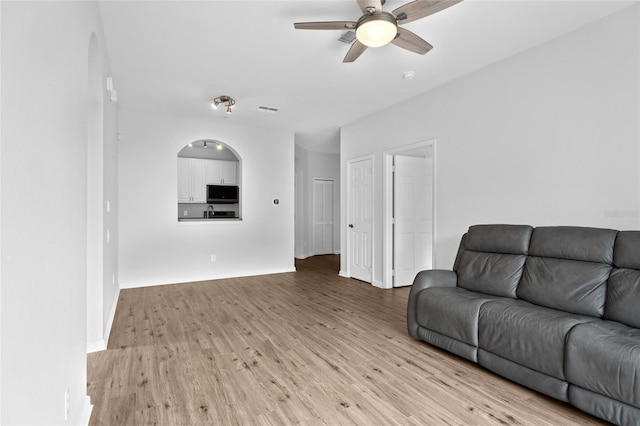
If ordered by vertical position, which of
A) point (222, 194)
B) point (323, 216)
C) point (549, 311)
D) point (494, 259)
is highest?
point (222, 194)

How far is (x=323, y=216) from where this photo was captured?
894cm

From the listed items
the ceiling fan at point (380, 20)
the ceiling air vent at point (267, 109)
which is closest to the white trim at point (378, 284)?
the ceiling air vent at point (267, 109)

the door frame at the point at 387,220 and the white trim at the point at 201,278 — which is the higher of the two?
the door frame at the point at 387,220

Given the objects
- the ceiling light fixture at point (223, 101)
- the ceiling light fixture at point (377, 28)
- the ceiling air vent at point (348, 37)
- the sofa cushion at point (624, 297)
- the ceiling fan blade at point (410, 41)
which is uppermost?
the ceiling air vent at point (348, 37)

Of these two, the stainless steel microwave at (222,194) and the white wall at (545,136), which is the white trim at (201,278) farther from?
the white wall at (545,136)

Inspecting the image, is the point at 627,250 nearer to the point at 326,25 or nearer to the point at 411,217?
the point at 326,25

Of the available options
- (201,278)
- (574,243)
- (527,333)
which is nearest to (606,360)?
(527,333)

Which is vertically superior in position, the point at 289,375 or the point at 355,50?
the point at 355,50

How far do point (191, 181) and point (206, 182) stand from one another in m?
0.34

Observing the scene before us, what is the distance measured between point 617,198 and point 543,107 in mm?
1033

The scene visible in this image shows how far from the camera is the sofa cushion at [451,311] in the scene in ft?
8.54

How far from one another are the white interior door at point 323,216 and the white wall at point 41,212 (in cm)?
705

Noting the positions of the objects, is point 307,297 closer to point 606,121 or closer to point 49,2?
point 606,121

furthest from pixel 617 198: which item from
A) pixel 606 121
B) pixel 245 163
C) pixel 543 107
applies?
pixel 245 163
